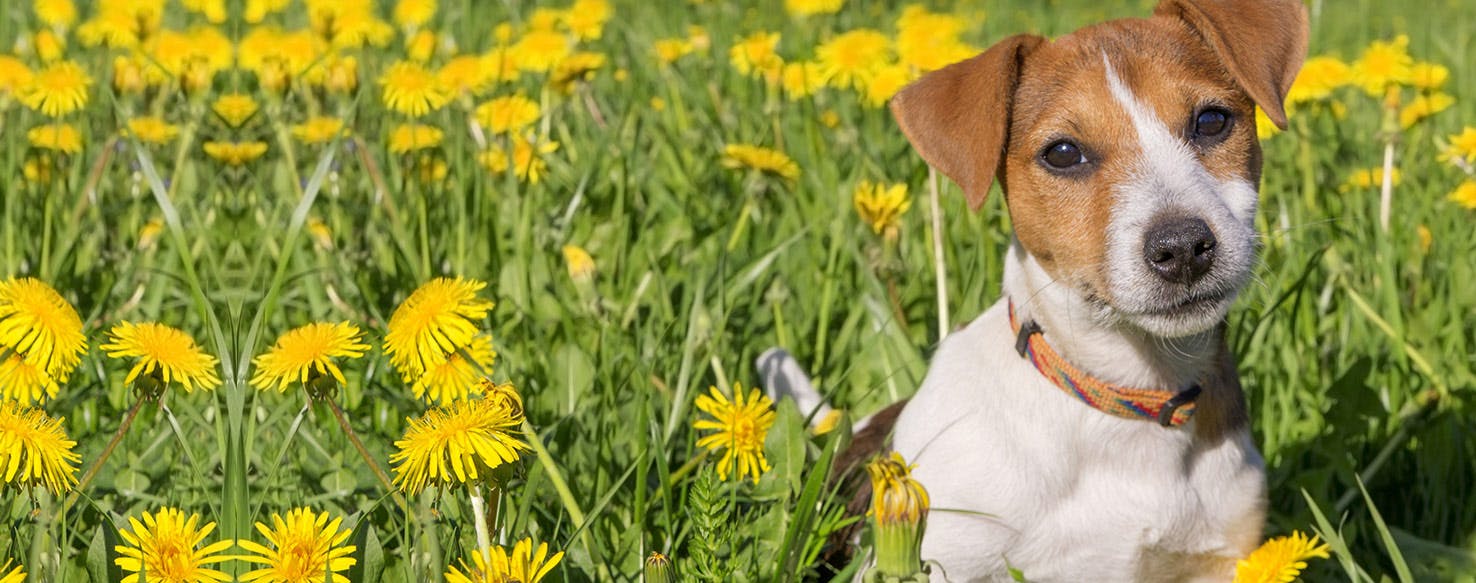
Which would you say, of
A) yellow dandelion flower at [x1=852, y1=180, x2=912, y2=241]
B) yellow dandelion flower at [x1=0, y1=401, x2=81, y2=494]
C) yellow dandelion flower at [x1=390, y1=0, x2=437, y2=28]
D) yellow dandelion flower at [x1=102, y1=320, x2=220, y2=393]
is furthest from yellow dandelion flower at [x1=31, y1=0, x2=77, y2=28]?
yellow dandelion flower at [x1=0, y1=401, x2=81, y2=494]

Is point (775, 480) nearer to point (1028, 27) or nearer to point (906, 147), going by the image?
point (906, 147)

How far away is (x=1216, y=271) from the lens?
2938 mm

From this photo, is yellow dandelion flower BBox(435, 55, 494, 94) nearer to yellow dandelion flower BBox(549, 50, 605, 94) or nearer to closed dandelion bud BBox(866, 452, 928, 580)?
yellow dandelion flower BBox(549, 50, 605, 94)

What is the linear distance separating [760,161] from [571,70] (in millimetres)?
1089

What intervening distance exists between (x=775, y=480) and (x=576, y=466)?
56 centimetres

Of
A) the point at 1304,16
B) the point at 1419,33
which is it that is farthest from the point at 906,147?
the point at 1419,33

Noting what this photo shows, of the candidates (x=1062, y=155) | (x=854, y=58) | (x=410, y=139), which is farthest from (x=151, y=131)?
(x=1062, y=155)

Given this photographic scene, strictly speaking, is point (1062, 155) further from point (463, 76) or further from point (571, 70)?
point (463, 76)

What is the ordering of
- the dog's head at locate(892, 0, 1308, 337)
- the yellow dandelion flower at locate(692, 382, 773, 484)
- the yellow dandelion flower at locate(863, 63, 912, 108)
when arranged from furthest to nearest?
the yellow dandelion flower at locate(863, 63, 912, 108), the dog's head at locate(892, 0, 1308, 337), the yellow dandelion flower at locate(692, 382, 773, 484)

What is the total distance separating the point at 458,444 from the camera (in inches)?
82.7

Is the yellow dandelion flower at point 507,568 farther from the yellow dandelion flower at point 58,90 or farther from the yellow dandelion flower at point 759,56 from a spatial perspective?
the yellow dandelion flower at point 759,56

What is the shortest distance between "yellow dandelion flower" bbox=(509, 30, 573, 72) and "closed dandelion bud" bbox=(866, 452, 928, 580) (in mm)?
3509

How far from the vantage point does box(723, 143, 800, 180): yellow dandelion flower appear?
4.17 m

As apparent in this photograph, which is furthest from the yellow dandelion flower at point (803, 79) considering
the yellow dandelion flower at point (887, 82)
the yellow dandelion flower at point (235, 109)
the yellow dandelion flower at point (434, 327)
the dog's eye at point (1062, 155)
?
the yellow dandelion flower at point (434, 327)
